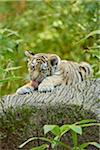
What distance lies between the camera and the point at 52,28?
8672 mm

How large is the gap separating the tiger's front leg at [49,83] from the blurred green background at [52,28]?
502 millimetres

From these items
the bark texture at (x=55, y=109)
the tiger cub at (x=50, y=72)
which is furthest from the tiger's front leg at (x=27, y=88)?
the bark texture at (x=55, y=109)

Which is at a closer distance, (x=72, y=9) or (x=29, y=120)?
(x=29, y=120)

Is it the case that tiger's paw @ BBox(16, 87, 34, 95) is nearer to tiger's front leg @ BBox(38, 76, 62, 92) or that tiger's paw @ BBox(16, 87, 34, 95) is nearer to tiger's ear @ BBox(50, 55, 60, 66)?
tiger's front leg @ BBox(38, 76, 62, 92)

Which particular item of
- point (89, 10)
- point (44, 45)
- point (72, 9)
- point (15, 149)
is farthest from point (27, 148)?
point (44, 45)

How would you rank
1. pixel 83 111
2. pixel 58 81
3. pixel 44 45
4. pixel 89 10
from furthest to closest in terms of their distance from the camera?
1. pixel 44 45
2. pixel 89 10
3. pixel 58 81
4. pixel 83 111

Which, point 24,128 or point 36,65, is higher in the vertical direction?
point 36,65

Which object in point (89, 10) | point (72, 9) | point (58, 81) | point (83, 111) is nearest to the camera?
point (83, 111)

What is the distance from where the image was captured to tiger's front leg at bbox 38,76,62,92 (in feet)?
12.8

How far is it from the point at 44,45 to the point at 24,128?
5459mm

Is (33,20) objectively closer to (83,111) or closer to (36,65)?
(36,65)

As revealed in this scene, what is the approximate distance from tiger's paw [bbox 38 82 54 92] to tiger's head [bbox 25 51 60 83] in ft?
0.70

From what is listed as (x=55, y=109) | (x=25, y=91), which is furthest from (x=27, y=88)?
(x=55, y=109)

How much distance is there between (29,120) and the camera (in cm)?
343
